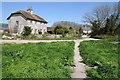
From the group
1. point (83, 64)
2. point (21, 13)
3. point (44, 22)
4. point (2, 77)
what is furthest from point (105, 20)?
point (2, 77)

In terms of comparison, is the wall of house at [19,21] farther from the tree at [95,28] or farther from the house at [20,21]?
the tree at [95,28]

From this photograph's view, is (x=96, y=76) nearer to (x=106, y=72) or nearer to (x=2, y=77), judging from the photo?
(x=106, y=72)

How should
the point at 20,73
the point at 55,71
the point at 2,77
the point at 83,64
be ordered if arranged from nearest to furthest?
the point at 2,77, the point at 20,73, the point at 55,71, the point at 83,64

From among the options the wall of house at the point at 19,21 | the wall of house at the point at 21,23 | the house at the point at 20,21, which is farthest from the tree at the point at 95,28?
the wall of house at the point at 19,21

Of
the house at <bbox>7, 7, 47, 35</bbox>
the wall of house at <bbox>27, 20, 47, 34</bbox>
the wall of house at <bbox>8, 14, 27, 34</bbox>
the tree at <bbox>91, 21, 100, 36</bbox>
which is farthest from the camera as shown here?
the tree at <bbox>91, 21, 100, 36</bbox>

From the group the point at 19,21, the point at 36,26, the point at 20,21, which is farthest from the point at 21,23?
the point at 36,26

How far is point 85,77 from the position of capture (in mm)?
6527

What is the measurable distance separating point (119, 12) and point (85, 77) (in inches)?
1705

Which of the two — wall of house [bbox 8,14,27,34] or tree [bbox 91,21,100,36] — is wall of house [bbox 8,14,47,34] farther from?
tree [bbox 91,21,100,36]

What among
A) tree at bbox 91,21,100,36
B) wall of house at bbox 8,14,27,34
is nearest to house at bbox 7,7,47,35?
wall of house at bbox 8,14,27,34

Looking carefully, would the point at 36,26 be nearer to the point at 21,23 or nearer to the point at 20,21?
the point at 21,23

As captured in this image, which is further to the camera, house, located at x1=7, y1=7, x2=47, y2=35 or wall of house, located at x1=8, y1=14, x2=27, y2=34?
wall of house, located at x1=8, y1=14, x2=27, y2=34

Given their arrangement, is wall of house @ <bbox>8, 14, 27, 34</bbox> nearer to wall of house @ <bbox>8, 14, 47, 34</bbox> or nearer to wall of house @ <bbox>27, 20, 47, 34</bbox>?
wall of house @ <bbox>8, 14, 47, 34</bbox>

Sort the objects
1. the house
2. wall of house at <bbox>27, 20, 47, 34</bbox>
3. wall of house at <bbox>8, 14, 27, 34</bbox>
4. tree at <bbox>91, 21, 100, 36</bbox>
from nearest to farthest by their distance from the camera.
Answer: the house → wall of house at <bbox>8, 14, 27, 34</bbox> → wall of house at <bbox>27, 20, 47, 34</bbox> → tree at <bbox>91, 21, 100, 36</bbox>
